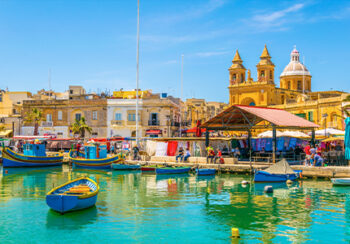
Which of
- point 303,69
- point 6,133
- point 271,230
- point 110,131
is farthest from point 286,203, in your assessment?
point 303,69

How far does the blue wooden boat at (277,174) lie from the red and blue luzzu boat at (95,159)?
15.3 meters

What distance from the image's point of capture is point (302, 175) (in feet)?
86.8

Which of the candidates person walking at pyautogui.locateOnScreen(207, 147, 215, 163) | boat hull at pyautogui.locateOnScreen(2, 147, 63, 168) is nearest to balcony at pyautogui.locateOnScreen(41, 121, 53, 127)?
boat hull at pyautogui.locateOnScreen(2, 147, 63, 168)

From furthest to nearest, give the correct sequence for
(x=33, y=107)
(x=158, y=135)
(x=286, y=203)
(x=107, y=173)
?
(x=33, y=107), (x=158, y=135), (x=107, y=173), (x=286, y=203)

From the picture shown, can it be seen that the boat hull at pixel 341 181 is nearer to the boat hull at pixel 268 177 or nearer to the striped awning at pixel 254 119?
the boat hull at pixel 268 177

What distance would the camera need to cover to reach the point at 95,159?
3616 cm

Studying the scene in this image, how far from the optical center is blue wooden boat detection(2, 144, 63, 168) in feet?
123

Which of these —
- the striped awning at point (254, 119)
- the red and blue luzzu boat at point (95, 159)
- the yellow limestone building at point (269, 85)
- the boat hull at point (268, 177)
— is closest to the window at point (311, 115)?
the yellow limestone building at point (269, 85)

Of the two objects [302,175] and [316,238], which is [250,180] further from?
[316,238]

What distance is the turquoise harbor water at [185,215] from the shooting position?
43.6 ft

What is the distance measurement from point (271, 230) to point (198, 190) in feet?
29.8

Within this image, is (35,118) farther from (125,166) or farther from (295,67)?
(295,67)

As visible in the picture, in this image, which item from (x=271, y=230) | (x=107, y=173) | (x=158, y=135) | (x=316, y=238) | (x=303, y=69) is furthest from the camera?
(x=303, y=69)

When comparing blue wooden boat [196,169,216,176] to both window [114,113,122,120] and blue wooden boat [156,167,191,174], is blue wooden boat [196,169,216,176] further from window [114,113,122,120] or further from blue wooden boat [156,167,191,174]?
window [114,113,122,120]
